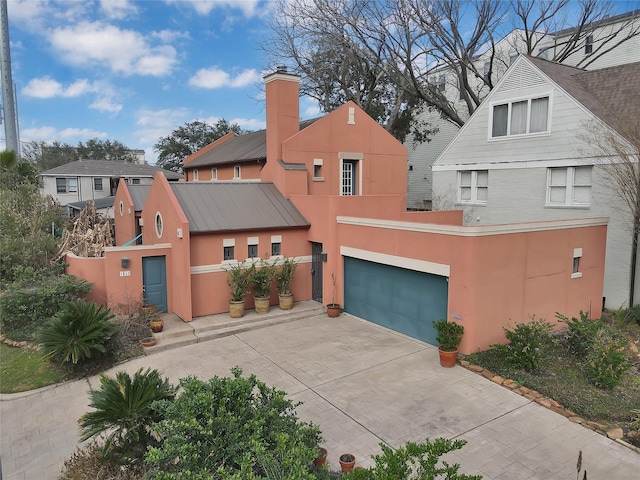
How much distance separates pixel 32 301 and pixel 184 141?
45.7 m

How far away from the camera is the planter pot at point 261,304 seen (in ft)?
48.4

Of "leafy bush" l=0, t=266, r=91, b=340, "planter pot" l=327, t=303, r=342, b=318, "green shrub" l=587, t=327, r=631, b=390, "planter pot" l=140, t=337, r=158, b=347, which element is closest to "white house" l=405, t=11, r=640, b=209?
"planter pot" l=327, t=303, r=342, b=318

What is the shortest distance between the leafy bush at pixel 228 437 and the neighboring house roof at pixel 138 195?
16.0m

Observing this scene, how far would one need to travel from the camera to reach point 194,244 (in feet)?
46.9

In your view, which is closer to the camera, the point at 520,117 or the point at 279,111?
the point at 520,117

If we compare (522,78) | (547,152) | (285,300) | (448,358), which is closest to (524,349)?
(448,358)

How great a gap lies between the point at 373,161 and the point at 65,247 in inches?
537

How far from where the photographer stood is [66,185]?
40.8m

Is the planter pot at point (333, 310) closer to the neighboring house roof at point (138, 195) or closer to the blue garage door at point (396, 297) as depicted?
the blue garage door at point (396, 297)

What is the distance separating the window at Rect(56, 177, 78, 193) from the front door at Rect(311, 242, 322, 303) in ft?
111

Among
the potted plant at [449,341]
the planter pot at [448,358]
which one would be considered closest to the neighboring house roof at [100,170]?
the potted plant at [449,341]

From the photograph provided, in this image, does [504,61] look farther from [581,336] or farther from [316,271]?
[581,336]

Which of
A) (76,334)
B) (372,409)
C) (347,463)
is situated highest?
(76,334)

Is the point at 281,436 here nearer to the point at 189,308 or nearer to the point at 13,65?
the point at 13,65
